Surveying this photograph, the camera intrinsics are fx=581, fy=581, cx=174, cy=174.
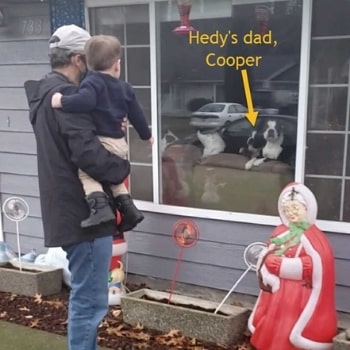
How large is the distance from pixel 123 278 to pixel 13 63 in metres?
1.99

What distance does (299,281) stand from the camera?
10.2ft

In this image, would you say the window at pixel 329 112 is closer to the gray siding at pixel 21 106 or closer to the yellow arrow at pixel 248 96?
the yellow arrow at pixel 248 96

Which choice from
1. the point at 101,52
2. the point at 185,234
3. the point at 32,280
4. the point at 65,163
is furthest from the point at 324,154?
the point at 32,280

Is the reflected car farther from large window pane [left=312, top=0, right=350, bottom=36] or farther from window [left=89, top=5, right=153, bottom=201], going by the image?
large window pane [left=312, top=0, right=350, bottom=36]

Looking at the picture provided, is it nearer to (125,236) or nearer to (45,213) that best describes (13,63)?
(125,236)

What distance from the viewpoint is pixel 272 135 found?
3.81m

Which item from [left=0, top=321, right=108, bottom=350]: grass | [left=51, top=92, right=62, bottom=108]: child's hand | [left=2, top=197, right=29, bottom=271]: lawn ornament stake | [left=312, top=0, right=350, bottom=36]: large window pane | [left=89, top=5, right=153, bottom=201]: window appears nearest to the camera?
[left=51, top=92, right=62, bottom=108]: child's hand

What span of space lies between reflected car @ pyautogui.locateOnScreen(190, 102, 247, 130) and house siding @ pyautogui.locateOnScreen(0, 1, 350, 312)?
682 millimetres

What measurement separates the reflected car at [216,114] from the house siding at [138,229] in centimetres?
68

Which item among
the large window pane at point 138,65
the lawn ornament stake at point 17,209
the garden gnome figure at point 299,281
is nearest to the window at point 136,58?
the large window pane at point 138,65

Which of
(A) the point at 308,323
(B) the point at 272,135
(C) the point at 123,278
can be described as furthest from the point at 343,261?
(C) the point at 123,278

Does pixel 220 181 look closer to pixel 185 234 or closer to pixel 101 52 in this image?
pixel 185 234

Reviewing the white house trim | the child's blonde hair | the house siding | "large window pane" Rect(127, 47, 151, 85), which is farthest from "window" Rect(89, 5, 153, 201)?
the child's blonde hair

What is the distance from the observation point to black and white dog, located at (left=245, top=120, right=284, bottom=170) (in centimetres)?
379
